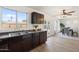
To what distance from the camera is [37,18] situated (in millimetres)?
3227

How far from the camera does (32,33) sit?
10.9ft

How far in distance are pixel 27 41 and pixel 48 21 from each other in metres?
0.77

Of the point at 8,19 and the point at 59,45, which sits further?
the point at 59,45

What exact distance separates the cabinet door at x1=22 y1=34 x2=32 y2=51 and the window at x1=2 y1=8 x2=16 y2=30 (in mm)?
424

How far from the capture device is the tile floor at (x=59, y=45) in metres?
3.08

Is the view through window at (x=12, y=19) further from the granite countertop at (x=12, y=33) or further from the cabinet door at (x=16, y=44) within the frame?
the cabinet door at (x=16, y=44)

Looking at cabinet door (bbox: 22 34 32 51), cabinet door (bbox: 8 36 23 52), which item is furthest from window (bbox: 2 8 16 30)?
cabinet door (bbox: 22 34 32 51)

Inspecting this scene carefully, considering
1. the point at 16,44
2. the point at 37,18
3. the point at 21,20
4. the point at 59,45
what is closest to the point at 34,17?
the point at 37,18

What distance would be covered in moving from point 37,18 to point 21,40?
71 centimetres

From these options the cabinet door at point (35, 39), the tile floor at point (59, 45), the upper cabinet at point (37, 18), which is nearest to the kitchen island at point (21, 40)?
the cabinet door at point (35, 39)

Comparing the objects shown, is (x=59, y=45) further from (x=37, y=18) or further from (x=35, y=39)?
(x=37, y=18)
